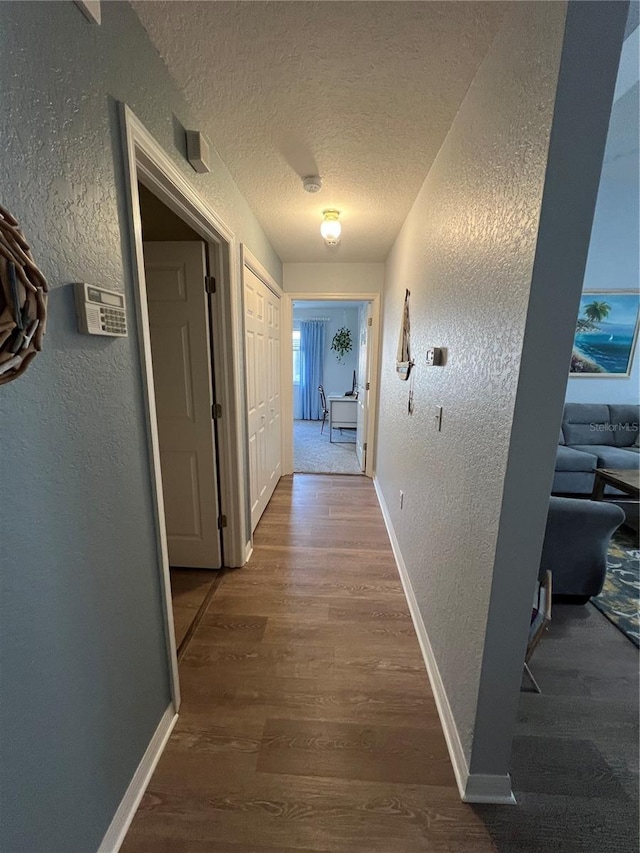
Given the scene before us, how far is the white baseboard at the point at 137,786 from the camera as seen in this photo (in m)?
0.94

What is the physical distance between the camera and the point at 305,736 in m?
1.24

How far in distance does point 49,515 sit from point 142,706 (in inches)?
32.2

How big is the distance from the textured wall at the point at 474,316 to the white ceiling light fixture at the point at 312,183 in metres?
0.61

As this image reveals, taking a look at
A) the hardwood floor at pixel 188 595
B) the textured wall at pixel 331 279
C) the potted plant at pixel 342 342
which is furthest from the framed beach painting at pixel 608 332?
the hardwood floor at pixel 188 595

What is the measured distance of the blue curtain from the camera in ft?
23.3

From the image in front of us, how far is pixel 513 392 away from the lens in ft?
2.79

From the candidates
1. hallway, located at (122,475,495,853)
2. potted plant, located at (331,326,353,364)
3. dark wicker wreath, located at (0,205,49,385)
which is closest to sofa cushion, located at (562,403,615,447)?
hallway, located at (122,475,495,853)

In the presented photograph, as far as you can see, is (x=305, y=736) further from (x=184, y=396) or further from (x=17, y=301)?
(x=184, y=396)

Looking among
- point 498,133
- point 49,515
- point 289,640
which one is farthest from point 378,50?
point 289,640

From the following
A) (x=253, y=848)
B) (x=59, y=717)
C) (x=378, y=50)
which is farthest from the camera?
(x=378, y=50)

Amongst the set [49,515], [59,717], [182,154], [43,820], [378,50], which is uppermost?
[378,50]

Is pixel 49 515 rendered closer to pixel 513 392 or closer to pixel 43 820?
pixel 43 820

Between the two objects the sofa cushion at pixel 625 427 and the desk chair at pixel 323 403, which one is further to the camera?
the desk chair at pixel 323 403

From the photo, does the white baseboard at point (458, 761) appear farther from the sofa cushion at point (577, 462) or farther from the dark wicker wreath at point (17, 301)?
the sofa cushion at point (577, 462)
